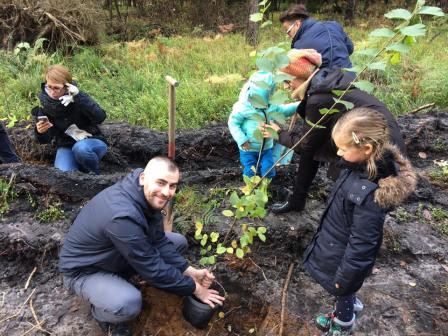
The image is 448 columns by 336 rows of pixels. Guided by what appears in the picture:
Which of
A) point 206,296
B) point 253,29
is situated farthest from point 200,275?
point 253,29

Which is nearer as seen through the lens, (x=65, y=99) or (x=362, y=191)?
(x=362, y=191)

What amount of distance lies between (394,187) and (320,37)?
2.45 metres

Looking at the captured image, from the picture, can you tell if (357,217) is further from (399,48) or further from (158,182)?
(158,182)

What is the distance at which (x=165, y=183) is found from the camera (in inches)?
86.4

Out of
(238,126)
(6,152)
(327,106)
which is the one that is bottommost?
(6,152)

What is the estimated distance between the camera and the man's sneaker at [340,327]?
94.6 inches

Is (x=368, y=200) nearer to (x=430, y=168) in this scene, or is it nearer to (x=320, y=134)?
(x=320, y=134)

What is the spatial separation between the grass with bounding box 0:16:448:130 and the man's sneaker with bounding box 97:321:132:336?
319 cm

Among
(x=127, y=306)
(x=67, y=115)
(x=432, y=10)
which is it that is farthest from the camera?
(x=67, y=115)

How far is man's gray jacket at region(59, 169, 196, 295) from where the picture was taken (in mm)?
2148

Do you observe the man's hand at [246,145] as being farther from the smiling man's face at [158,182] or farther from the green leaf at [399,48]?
the green leaf at [399,48]

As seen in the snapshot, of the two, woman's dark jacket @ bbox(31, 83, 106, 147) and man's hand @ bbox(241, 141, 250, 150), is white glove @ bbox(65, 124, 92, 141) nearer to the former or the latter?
woman's dark jacket @ bbox(31, 83, 106, 147)

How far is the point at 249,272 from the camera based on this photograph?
118 inches

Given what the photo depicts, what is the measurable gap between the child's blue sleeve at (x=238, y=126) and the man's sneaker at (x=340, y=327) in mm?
1574
